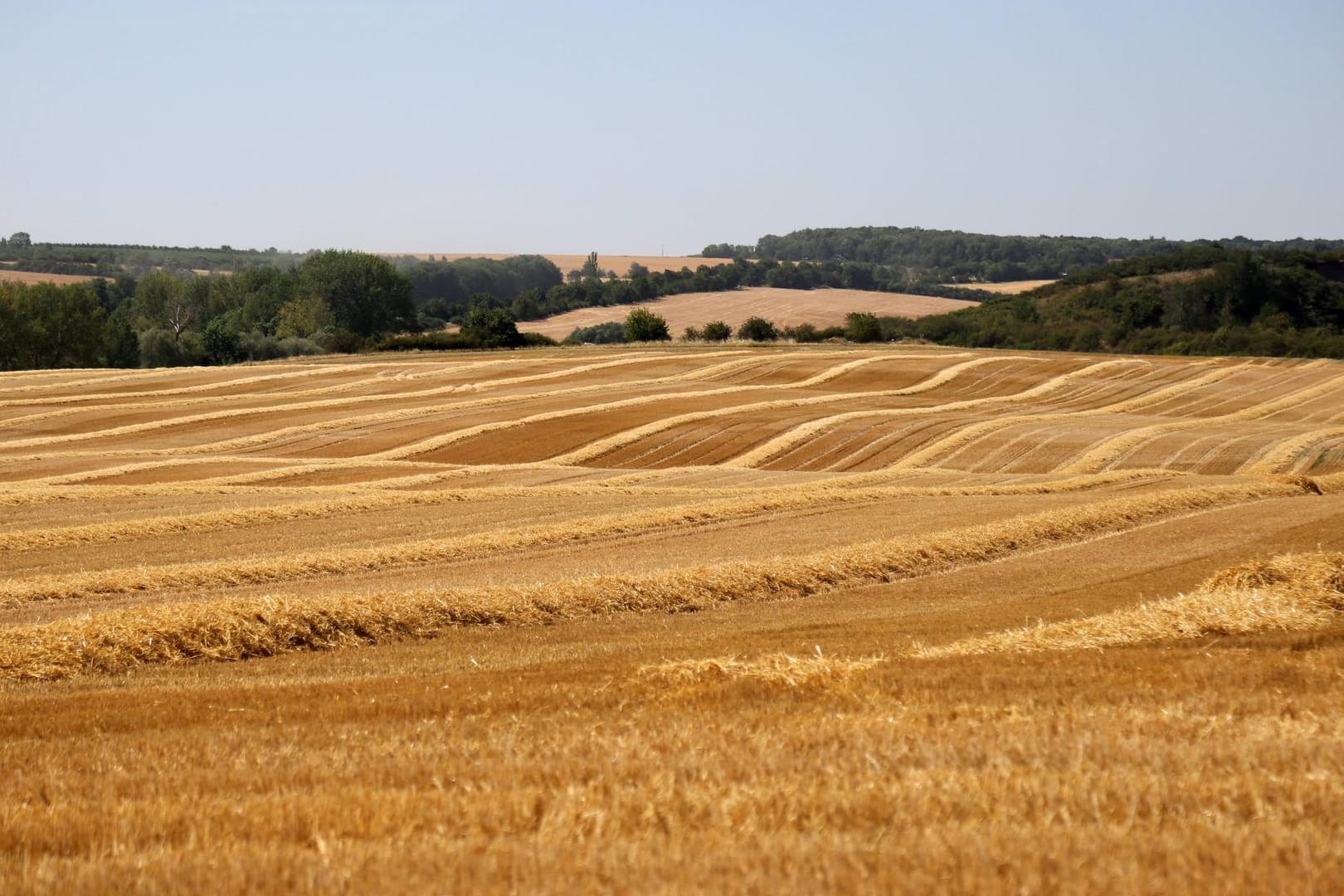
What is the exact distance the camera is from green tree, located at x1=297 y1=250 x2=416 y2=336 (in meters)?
111

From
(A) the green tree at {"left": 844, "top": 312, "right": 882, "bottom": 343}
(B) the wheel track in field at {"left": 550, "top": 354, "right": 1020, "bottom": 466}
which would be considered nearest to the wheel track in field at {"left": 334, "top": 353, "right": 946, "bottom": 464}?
(B) the wheel track in field at {"left": 550, "top": 354, "right": 1020, "bottom": 466}

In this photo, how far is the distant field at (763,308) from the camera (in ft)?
347

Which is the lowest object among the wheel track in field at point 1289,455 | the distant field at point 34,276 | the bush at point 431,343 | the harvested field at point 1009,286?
the wheel track in field at point 1289,455

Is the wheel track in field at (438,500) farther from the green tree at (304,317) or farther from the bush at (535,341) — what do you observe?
the green tree at (304,317)

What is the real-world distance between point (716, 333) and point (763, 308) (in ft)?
71.1

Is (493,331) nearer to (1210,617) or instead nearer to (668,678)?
(1210,617)

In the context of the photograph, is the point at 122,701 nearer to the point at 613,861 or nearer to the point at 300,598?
the point at 300,598

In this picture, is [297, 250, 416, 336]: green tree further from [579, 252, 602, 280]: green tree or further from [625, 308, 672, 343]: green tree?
[579, 252, 602, 280]: green tree

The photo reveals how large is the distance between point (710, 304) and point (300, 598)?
103 m

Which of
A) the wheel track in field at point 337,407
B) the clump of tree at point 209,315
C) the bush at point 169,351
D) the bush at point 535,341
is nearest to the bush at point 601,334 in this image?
the bush at point 535,341

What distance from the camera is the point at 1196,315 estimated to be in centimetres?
8794

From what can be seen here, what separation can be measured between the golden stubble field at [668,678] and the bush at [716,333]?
5535 centimetres

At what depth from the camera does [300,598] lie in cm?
1500

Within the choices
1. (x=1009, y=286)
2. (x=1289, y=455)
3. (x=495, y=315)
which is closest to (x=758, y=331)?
(x=495, y=315)
